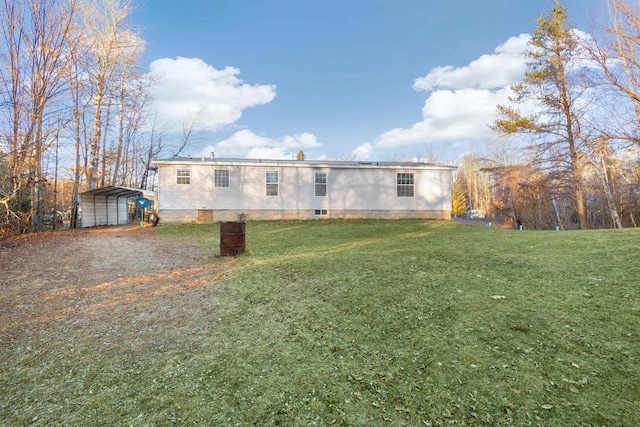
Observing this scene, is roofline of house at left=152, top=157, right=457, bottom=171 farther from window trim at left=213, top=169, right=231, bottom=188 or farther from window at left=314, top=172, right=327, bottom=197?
window at left=314, top=172, right=327, bottom=197

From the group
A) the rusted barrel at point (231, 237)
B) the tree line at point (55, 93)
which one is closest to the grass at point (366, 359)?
the rusted barrel at point (231, 237)

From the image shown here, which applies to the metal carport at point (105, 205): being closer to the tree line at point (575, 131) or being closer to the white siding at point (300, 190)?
the white siding at point (300, 190)

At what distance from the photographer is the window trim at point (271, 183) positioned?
51.1 ft

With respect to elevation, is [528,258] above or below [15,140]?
below

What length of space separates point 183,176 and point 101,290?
11501 mm

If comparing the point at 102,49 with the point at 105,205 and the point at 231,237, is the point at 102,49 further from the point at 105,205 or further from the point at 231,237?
the point at 231,237

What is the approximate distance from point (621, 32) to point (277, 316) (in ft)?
48.1

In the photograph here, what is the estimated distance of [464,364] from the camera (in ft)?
6.87

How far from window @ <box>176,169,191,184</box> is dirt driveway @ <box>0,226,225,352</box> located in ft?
24.5

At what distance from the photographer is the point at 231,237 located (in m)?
6.70

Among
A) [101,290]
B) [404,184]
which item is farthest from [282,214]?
[101,290]

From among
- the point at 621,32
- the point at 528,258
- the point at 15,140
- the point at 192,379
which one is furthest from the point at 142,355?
the point at 621,32

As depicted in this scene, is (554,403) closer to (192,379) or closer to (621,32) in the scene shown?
(192,379)

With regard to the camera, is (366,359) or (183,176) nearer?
(366,359)
